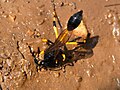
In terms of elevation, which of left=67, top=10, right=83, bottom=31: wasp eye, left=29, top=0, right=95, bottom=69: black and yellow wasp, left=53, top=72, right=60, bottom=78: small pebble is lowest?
left=53, top=72, right=60, bottom=78: small pebble

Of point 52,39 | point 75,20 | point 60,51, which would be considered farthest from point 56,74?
point 75,20

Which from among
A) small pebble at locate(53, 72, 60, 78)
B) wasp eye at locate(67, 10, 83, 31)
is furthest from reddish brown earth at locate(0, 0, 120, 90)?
wasp eye at locate(67, 10, 83, 31)

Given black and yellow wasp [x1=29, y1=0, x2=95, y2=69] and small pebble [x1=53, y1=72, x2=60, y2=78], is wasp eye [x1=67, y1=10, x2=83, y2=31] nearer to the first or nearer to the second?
black and yellow wasp [x1=29, y1=0, x2=95, y2=69]

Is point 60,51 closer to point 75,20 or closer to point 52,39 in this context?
point 52,39

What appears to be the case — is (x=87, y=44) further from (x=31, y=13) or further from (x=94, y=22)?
(x=31, y=13)

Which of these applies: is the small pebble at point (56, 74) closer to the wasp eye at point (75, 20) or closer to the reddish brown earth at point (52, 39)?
the reddish brown earth at point (52, 39)

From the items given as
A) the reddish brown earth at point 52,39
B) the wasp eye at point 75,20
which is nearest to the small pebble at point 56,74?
the reddish brown earth at point 52,39
